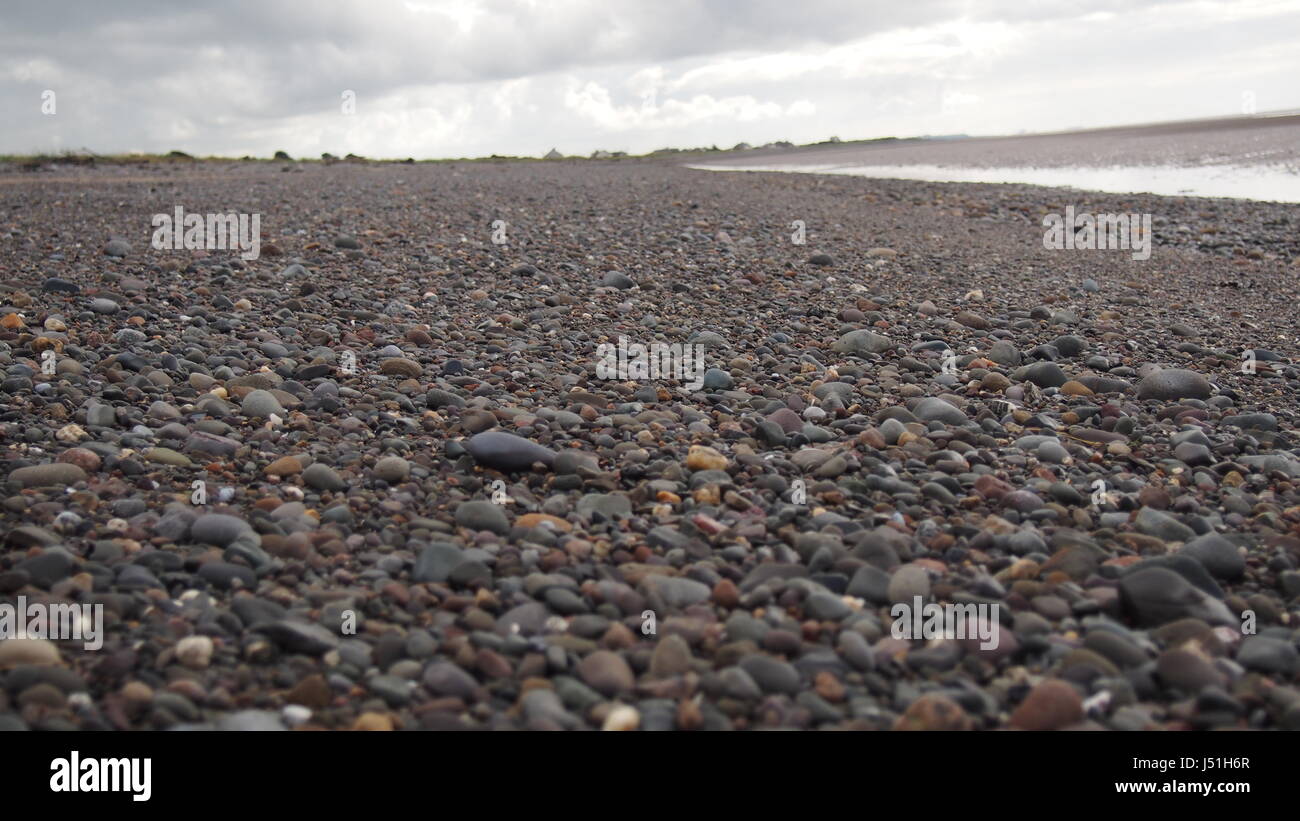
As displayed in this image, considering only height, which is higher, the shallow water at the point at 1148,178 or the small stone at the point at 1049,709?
the shallow water at the point at 1148,178

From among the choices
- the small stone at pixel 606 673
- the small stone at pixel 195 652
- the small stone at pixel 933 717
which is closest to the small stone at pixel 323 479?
the small stone at pixel 195 652

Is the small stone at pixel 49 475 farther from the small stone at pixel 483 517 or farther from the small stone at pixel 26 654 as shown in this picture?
the small stone at pixel 483 517

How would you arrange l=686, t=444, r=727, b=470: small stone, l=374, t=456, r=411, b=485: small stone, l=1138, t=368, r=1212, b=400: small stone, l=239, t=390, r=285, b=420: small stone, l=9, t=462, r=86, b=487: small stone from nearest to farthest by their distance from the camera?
1. l=9, t=462, r=86, b=487: small stone
2. l=374, t=456, r=411, b=485: small stone
3. l=686, t=444, r=727, b=470: small stone
4. l=239, t=390, r=285, b=420: small stone
5. l=1138, t=368, r=1212, b=400: small stone

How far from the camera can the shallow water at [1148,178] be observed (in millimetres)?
19453

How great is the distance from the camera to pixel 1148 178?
73.6 feet

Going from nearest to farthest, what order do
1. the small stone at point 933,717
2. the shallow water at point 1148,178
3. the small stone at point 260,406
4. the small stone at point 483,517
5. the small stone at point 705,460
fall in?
the small stone at point 933,717 → the small stone at point 483,517 → the small stone at point 705,460 → the small stone at point 260,406 → the shallow water at point 1148,178

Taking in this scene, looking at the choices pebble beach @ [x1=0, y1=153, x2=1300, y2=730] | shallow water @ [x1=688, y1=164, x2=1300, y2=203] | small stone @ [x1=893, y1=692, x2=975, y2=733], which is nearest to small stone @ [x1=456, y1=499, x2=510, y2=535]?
pebble beach @ [x1=0, y1=153, x2=1300, y2=730]

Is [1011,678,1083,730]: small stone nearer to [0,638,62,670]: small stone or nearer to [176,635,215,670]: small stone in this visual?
[176,635,215,670]: small stone

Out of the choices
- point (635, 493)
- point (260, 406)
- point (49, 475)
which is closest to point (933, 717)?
point (635, 493)

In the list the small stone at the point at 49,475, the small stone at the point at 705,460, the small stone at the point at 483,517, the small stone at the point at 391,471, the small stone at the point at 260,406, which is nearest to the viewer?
the small stone at the point at 483,517

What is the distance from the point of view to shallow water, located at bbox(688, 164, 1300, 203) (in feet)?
63.8

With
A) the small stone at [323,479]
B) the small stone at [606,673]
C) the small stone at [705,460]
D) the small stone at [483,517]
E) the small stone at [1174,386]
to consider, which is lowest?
the small stone at [606,673]
